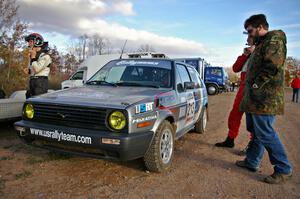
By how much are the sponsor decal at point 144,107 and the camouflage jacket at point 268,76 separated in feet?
4.45

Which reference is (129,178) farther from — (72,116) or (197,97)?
(197,97)

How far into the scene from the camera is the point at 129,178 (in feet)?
10.7

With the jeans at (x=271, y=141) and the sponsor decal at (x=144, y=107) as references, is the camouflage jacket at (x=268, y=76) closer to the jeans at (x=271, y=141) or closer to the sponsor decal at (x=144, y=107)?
the jeans at (x=271, y=141)

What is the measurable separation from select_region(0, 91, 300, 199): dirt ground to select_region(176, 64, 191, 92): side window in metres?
1.18

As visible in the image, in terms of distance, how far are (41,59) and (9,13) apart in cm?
1221

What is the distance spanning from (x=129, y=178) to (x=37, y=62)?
10.0 feet

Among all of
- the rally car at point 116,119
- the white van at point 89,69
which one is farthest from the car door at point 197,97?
the white van at point 89,69

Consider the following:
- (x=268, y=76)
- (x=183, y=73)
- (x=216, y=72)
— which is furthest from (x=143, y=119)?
(x=216, y=72)

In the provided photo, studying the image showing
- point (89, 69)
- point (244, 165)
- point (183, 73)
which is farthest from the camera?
point (89, 69)

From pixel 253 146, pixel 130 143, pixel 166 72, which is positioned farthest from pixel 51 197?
pixel 253 146

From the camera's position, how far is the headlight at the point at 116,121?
9.27ft

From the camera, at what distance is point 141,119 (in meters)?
2.96

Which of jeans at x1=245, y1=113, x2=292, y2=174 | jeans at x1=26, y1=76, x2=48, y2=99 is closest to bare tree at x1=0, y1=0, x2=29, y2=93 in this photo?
jeans at x1=26, y1=76, x2=48, y2=99

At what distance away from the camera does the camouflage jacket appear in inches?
123
